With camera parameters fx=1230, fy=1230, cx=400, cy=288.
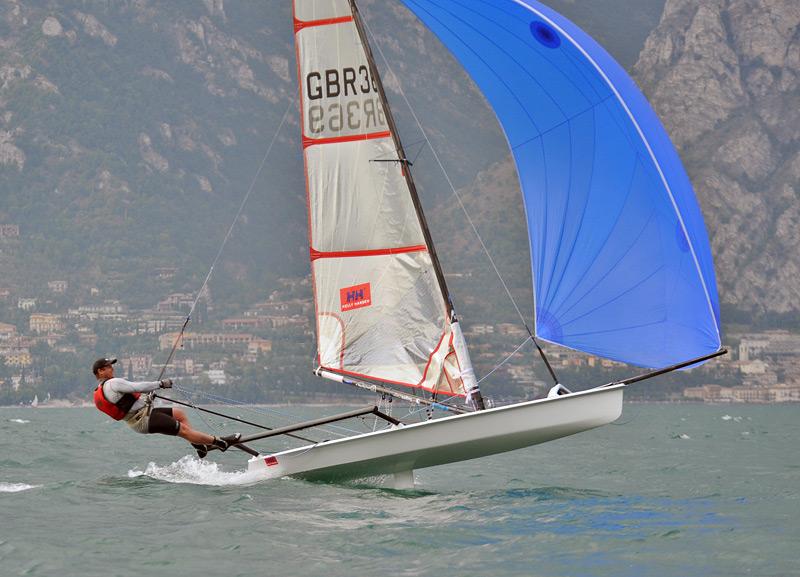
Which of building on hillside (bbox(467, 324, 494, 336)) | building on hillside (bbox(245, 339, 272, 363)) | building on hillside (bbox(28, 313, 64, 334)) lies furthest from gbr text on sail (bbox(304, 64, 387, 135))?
building on hillside (bbox(28, 313, 64, 334))

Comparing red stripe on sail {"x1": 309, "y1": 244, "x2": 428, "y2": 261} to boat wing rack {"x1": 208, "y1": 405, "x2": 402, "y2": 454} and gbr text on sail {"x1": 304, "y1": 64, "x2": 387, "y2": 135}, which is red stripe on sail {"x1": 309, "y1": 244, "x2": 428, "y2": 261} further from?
boat wing rack {"x1": 208, "y1": 405, "x2": 402, "y2": 454}

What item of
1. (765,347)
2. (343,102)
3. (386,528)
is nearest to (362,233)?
(343,102)

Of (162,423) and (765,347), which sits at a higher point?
(162,423)

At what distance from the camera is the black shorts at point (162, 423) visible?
38.5 feet

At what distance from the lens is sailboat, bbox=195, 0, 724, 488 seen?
11.0 metres

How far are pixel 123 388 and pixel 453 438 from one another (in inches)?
→ 123

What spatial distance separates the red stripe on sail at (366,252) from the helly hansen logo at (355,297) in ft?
1.09

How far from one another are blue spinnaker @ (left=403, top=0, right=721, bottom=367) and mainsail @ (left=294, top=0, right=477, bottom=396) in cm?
122

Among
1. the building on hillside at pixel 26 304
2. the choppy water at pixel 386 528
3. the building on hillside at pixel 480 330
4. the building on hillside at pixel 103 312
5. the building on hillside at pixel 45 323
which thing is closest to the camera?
the choppy water at pixel 386 528

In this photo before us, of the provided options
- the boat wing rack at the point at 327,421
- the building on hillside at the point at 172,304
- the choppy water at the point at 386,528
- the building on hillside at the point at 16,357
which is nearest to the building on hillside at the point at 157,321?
the building on hillside at the point at 172,304

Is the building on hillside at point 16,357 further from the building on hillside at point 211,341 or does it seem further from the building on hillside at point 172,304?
the building on hillside at point 172,304

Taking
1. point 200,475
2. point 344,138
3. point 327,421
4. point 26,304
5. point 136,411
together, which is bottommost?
point 200,475

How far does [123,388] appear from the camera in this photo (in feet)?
37.8

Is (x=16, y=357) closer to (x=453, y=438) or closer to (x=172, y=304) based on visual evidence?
(x=172, y=304)
